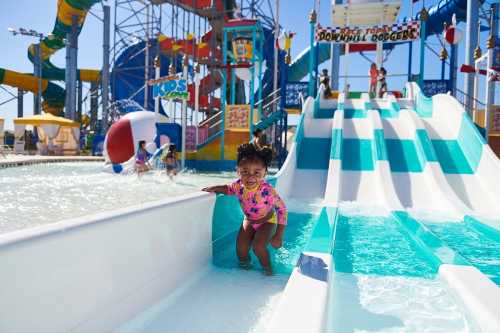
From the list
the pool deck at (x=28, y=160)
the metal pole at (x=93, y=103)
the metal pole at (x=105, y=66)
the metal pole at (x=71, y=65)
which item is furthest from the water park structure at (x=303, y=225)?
the metal pole at (x=93, y=103)

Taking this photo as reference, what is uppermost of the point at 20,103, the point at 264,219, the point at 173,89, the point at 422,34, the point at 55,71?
the point at 55,71

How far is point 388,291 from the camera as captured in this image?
228cm

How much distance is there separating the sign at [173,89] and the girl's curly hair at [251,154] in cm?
856

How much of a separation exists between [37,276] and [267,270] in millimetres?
1630

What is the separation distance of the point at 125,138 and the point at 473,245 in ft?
30.9

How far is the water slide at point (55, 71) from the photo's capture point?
2231 centimetres

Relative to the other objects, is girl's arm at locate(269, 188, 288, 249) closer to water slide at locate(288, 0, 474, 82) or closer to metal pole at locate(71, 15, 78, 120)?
water slide at locate(288, 0, 474, 82)

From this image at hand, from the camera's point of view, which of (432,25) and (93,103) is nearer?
(432,25)

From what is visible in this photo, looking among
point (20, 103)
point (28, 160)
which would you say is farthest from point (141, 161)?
point (20, 103)

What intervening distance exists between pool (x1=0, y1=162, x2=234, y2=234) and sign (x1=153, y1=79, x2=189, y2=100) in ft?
8.25

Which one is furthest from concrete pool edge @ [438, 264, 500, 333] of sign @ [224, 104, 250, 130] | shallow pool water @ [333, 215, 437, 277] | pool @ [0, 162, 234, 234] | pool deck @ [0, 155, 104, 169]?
pool deck @ [0, 155, 104, 169]

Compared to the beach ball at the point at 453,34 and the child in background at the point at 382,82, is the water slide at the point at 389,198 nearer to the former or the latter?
the child in background at the point at 382,82

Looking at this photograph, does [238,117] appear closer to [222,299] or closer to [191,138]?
[191,138]

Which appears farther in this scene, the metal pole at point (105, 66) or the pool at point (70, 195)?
the metal pole at point (105, 66)
